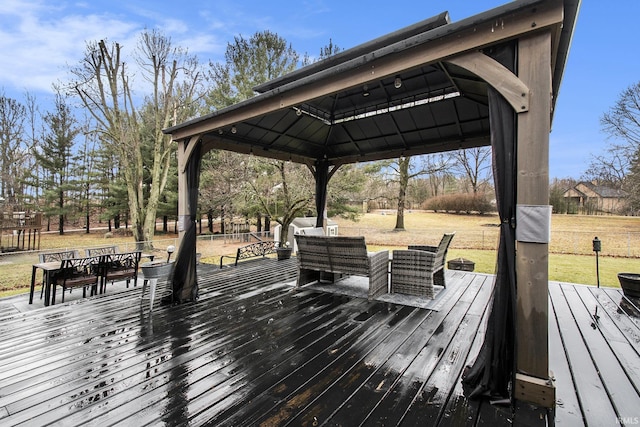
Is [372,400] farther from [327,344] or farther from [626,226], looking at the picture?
[626,226]

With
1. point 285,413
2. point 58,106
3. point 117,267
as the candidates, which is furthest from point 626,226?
point 58,106

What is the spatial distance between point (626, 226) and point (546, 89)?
61.5ft

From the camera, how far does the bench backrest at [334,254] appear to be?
13.3ft

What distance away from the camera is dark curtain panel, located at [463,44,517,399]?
6.64ft

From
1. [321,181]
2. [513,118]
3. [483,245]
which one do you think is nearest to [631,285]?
[513,118]

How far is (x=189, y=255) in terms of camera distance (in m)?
4.23

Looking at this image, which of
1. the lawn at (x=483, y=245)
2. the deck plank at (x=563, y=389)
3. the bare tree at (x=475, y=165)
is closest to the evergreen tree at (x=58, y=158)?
the lawn at (x=483, y=245)

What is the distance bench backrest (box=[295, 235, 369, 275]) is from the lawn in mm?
5043

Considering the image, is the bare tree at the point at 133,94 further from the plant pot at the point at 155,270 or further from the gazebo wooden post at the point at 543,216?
the gazebo wooden post at the point at 543,216

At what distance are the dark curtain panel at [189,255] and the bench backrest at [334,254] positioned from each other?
5.24 feet

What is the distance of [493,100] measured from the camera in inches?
83.5

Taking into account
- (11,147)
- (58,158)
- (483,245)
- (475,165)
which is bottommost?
(483,245)

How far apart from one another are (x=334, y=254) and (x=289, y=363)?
2.02 m

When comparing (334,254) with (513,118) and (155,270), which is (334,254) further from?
(513,118)
